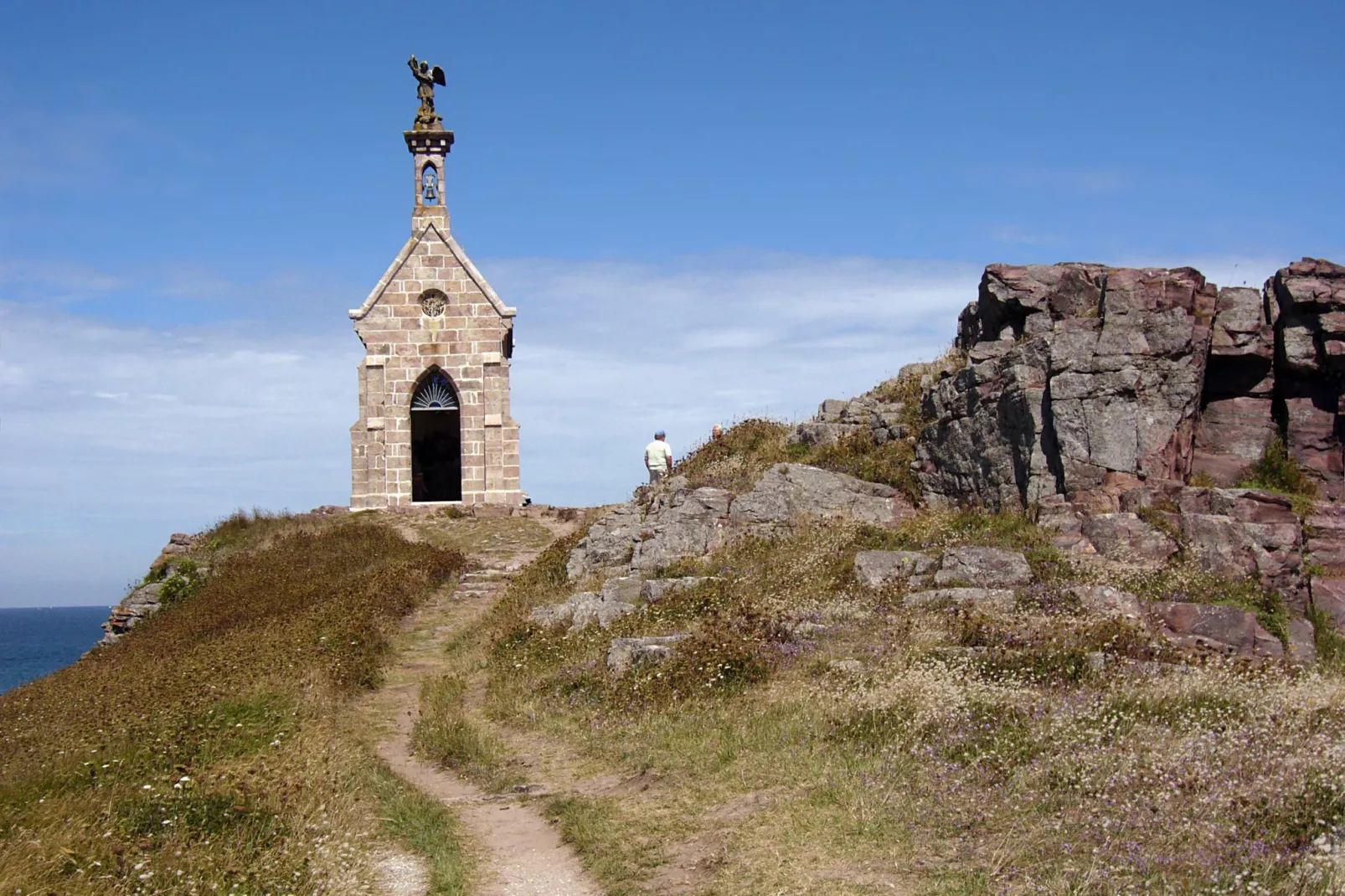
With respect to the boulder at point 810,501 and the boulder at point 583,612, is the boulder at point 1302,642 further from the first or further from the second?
the boulder at point 583,612

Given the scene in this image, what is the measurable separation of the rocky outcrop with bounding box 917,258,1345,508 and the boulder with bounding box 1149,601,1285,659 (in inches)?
142

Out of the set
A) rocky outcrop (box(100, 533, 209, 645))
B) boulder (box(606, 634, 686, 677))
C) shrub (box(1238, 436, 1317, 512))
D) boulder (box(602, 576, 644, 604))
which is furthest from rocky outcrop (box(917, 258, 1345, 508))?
rocky outcrop (box(100, 533, 209, 645))

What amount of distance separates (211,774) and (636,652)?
5142 millimetres

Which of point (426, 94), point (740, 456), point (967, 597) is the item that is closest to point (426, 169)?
point (426, 94)

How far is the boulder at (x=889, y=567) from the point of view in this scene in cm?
1491

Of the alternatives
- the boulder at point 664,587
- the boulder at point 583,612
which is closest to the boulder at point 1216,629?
the boulder at point 664,587

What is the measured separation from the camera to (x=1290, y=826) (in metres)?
7.22

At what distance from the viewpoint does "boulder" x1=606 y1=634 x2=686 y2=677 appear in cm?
1280

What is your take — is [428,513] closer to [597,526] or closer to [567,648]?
[597,526]

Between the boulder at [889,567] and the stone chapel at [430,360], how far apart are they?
1971cm

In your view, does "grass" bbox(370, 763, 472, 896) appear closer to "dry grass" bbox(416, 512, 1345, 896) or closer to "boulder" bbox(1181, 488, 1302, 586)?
"dry grass" bbox(416, 512, 1345, 896)

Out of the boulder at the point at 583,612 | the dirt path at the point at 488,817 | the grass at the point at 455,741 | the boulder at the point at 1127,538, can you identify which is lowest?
the dirt path at the point at 488,817

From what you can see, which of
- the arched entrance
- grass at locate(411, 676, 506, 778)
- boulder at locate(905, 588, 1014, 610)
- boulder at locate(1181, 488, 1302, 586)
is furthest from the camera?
the arched entrance

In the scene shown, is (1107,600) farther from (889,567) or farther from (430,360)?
(430,360)
